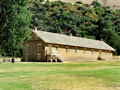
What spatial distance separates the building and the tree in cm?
1287

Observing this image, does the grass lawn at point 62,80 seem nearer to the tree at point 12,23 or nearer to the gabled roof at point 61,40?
the tree at point 12,23

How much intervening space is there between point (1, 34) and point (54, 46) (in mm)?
17130

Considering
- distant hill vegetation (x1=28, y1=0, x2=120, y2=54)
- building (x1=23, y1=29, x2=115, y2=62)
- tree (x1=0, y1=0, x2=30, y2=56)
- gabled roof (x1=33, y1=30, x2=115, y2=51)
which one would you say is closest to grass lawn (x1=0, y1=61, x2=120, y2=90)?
tree (x1=0, y1=0, x2=30, y2=56)

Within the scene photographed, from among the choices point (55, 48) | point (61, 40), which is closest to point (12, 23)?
point (55, 48)

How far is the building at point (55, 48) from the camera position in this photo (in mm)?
44625

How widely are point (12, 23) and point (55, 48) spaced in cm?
1769

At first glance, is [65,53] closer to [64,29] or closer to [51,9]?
[64,29]

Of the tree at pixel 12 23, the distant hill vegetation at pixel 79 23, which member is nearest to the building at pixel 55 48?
the tree at pixel 12 23

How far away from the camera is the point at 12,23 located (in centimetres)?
2945

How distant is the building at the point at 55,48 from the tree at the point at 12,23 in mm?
12868

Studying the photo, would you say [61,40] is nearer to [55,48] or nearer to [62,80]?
[55,48]

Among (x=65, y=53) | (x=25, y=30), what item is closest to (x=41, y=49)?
(x=65, y=53)

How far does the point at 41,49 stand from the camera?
Answer: 4528 cm

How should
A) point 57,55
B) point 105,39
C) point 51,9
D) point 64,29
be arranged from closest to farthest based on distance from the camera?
1. point 57,55
2. point 105,39
3. point 64,29
4. point 51,9
